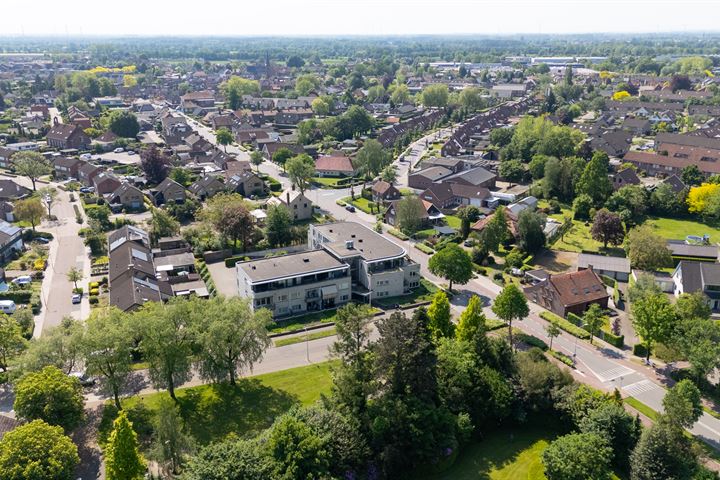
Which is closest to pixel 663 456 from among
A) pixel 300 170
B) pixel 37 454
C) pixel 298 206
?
pixel 37 454

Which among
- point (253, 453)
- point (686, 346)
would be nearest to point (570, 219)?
point (686, 346)

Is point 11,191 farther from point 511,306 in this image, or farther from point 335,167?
point 511,306

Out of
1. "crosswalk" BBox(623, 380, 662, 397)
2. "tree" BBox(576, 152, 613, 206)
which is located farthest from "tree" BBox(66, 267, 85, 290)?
"tree" BBox(576, 152, 613, 206)

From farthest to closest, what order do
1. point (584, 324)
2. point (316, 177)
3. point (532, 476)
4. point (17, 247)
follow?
point (316, 177)
point (17, 247)
point (584, 324)
point (532, 476)

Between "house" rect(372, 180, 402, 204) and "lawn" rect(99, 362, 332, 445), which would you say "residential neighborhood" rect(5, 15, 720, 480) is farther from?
"house" rect(372, 180, 402, 204)

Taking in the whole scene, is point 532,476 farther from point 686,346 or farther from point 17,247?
point 17,247

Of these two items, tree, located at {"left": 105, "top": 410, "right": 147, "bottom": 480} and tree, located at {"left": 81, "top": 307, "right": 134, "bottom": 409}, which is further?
tree, located at {"left": 81, "top": 307, "right": 134, "bottom": 409}
